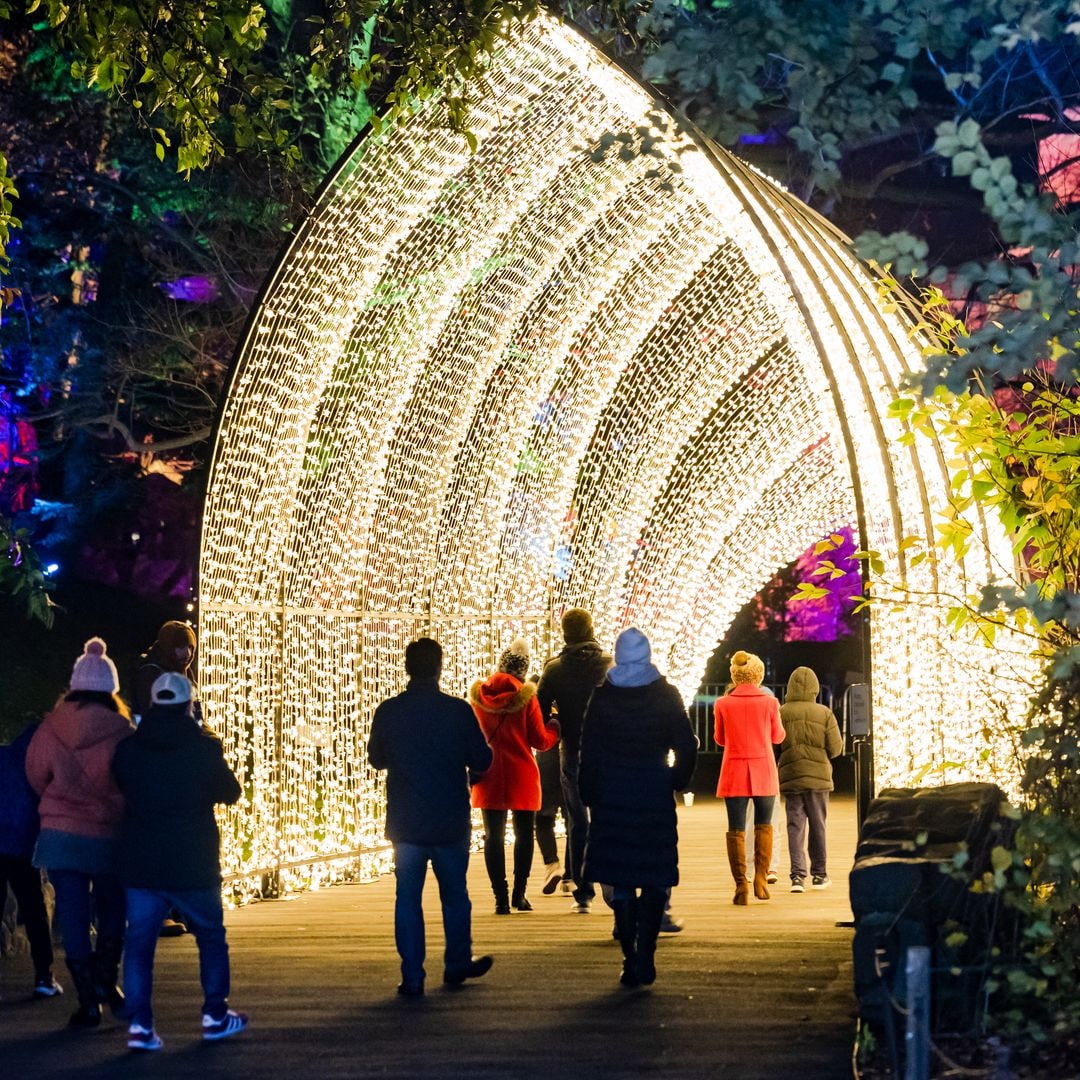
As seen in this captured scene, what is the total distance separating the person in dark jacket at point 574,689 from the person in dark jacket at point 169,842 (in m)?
4.26

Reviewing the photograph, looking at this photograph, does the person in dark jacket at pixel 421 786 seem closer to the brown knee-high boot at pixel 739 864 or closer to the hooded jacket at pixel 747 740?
the brown knee-high boot at pixel 739 864

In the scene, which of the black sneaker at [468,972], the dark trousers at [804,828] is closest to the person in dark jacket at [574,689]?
the dark trousers at [804,828]

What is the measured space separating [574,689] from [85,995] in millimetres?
4366

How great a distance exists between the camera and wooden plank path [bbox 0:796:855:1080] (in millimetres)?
7949

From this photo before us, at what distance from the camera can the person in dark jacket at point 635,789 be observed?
9.70 metres

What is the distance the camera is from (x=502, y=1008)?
9.15m

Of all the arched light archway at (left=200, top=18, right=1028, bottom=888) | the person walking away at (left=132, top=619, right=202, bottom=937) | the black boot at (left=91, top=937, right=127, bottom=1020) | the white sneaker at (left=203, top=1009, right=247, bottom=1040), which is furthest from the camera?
the arched light archway at (left=200, top=18, right=1028, bottom=888)

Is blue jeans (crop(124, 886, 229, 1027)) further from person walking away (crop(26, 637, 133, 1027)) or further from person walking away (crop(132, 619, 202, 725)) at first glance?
person walking away (crop(132, 619, 202, 725))

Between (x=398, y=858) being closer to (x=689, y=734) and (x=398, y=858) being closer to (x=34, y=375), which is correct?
(x=689, y=734)

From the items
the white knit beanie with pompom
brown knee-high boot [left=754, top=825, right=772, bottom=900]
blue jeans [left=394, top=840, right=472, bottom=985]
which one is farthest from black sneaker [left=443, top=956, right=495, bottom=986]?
brown knee-high boot [left=754, top=825, right=772, bottom=900]

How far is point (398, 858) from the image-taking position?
9594mm

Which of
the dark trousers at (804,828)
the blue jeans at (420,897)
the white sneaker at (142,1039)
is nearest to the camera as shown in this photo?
the white sneaker at (142,1039)

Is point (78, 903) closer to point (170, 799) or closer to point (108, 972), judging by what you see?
point (108, 972)

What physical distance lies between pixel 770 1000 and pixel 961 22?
4.63 m
